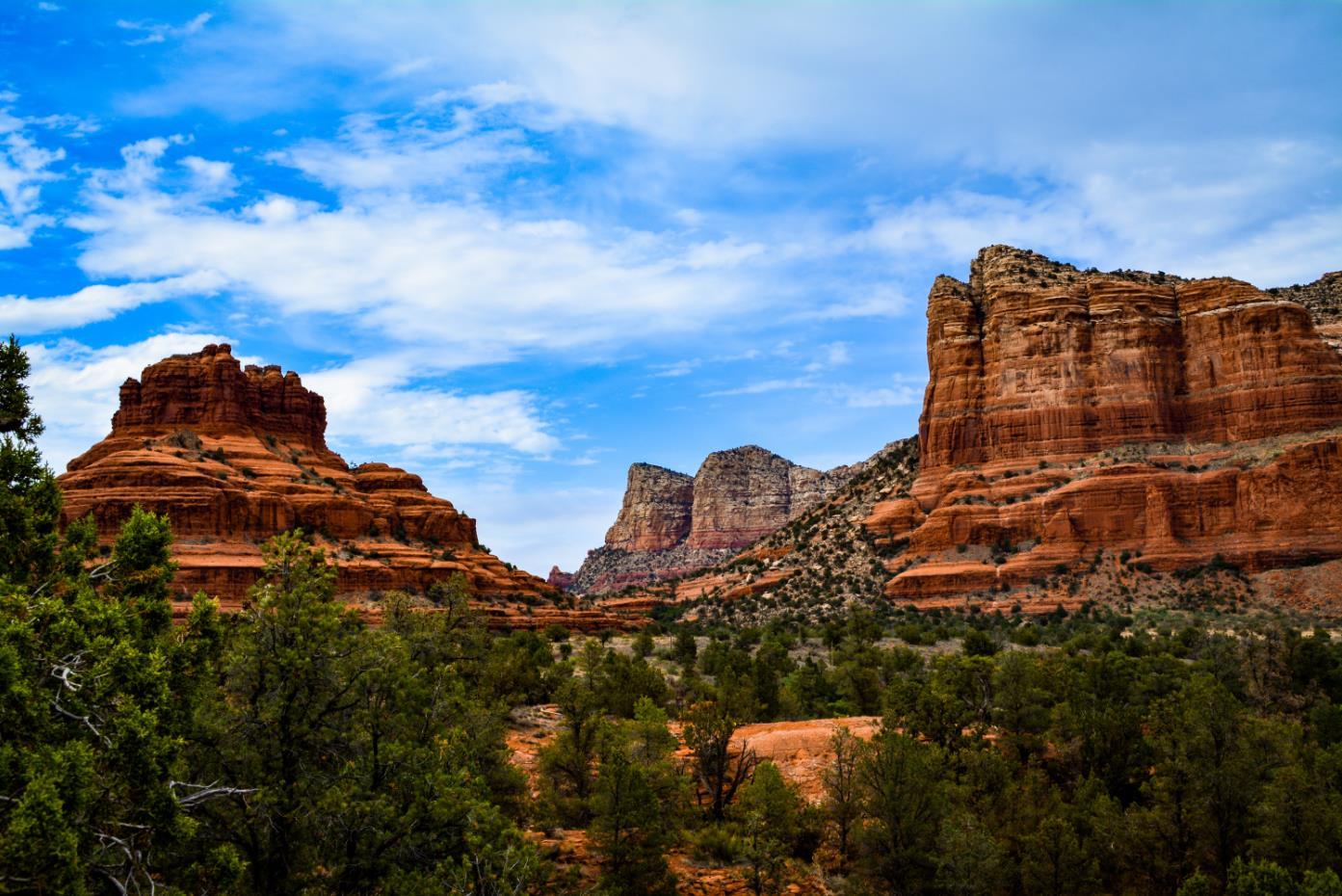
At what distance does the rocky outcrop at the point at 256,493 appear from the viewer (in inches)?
2258

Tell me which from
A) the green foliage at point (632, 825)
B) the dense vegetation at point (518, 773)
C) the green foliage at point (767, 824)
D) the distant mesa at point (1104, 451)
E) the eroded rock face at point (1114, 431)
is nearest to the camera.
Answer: the dense vegetation at point (518, 773)

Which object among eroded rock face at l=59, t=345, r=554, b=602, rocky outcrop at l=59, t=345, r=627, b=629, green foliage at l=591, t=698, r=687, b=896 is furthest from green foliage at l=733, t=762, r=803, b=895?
eroded rock face at l=59, t=345, r=554, b=602

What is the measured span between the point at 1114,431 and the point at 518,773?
7644 centimetres

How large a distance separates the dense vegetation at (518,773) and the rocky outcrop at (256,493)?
90.5 feet

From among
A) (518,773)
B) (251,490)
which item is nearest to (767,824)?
(518,773)

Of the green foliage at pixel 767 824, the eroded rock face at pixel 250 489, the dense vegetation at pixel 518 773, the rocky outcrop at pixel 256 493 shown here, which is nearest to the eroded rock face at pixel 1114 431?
the rocky outcrop at pixel 256 493

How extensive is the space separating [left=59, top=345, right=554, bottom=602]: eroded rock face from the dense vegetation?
28112mm

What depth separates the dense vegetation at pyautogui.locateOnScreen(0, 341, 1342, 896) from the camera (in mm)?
11203

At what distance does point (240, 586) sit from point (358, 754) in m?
45.4

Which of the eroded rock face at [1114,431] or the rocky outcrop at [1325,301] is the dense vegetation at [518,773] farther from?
the rocky outcrop at [1325,301]

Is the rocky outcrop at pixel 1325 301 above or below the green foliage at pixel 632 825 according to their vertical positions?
above

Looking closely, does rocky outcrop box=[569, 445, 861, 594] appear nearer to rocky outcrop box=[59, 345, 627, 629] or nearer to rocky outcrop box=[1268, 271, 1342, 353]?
rocky outcrop box=[1268, 271, 1342, 353]

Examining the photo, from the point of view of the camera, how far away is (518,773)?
21016mm

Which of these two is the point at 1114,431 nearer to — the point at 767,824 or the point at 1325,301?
the point at 1325,301
